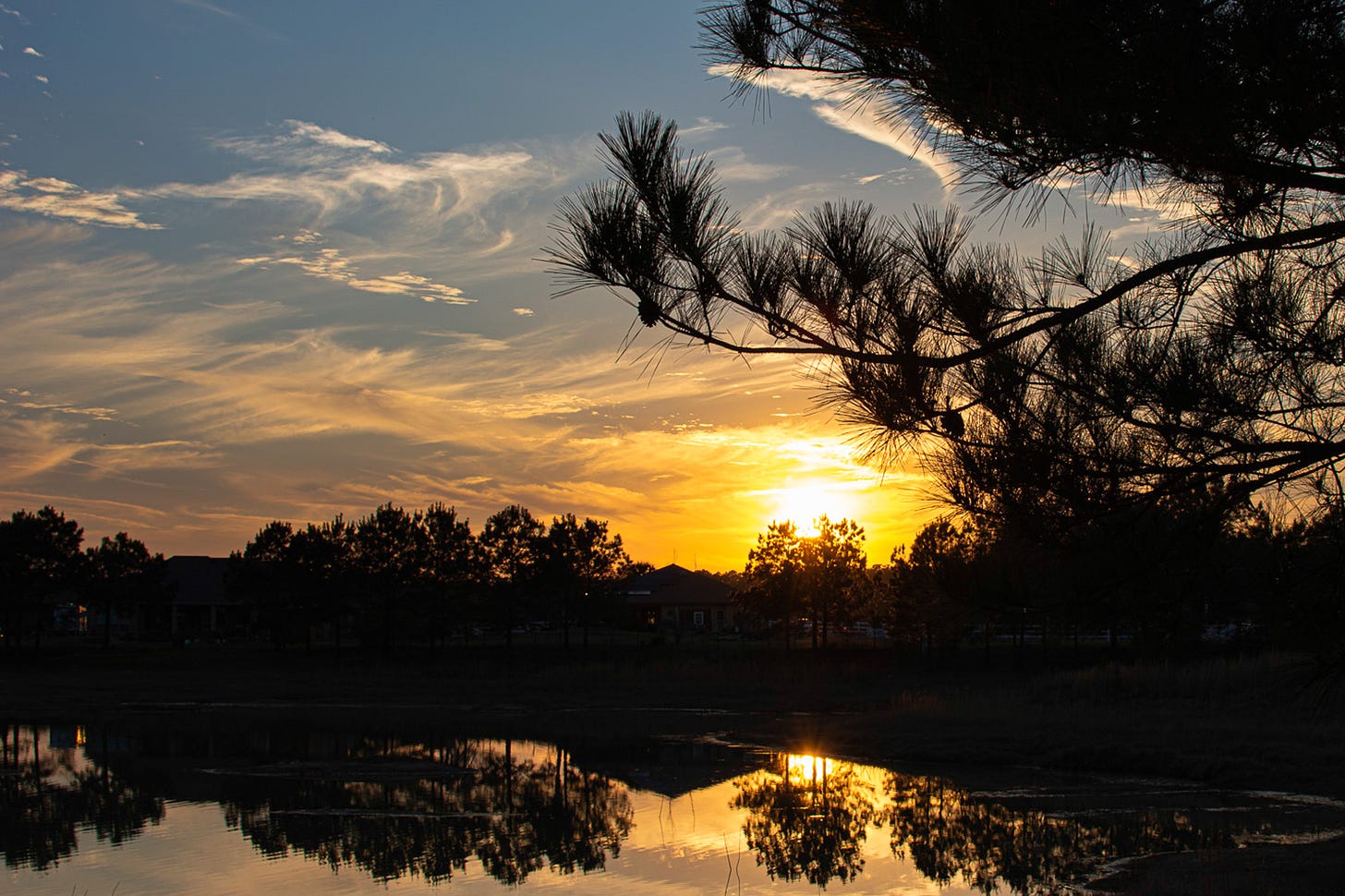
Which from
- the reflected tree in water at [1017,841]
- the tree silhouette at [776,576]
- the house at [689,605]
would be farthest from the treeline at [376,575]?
the reflected tree in water at [1017,841]

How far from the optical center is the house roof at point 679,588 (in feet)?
261

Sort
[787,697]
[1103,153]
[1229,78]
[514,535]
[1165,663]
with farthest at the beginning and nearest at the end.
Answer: [514,535]
[787,697]
[1165,663]
[1103,153]
[1229,78]

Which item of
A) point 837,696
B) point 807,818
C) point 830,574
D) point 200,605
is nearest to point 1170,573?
point 807,818

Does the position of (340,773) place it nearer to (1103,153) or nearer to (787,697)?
(1103,153)

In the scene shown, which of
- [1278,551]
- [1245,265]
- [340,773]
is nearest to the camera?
[1245,265]

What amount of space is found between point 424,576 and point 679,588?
32798 millimetres

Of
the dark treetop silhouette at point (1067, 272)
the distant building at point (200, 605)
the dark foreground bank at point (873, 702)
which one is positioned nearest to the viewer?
the dark treetop silhouette at point (1067, 272)

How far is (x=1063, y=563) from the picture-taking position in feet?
22.4

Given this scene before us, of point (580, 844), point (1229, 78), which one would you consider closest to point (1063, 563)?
point (1229, 78)

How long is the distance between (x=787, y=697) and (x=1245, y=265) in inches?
1196

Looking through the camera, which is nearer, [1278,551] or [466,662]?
[1278,551]

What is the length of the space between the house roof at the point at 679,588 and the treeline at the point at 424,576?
867 inches

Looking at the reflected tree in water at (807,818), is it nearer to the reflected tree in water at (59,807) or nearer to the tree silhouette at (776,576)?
the reflected tree in water at (59,807)

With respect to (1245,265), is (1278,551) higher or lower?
lower
